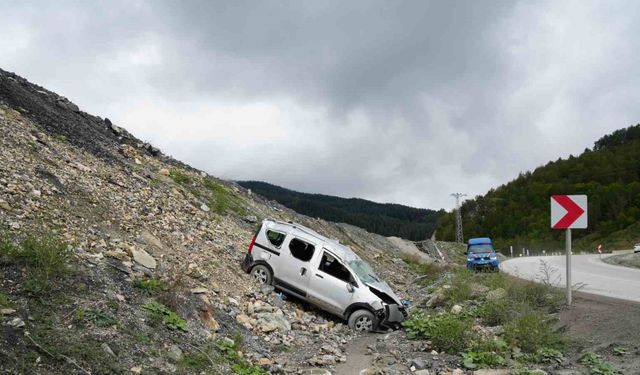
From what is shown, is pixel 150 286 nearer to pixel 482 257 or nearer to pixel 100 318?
pixel 100 318

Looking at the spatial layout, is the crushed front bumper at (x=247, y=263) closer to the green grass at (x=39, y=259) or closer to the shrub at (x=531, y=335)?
the green grass at (x=39, y=259)

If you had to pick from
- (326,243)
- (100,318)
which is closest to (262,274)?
(326,243)

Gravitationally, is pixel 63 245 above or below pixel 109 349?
above

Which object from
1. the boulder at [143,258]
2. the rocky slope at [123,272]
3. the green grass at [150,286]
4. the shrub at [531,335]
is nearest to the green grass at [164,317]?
the rocky slope at [123,272]

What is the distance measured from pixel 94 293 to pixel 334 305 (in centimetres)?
602

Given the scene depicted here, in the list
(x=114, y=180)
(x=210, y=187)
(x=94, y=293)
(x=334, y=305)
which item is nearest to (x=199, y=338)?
(x=94, y=293)

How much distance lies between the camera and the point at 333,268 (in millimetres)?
11953

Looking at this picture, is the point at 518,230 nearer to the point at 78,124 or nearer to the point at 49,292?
the point at 78,124

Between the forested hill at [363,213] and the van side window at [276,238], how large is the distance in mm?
56858

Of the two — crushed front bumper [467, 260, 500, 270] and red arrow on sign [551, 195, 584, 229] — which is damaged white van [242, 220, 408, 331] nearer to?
red arrow on sign [551, 195, 584, 229]

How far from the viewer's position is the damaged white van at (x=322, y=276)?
1147 cm

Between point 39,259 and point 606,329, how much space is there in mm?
9507

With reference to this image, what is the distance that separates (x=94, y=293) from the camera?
22.8ft

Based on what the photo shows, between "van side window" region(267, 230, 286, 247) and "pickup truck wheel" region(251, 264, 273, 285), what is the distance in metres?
0.64
